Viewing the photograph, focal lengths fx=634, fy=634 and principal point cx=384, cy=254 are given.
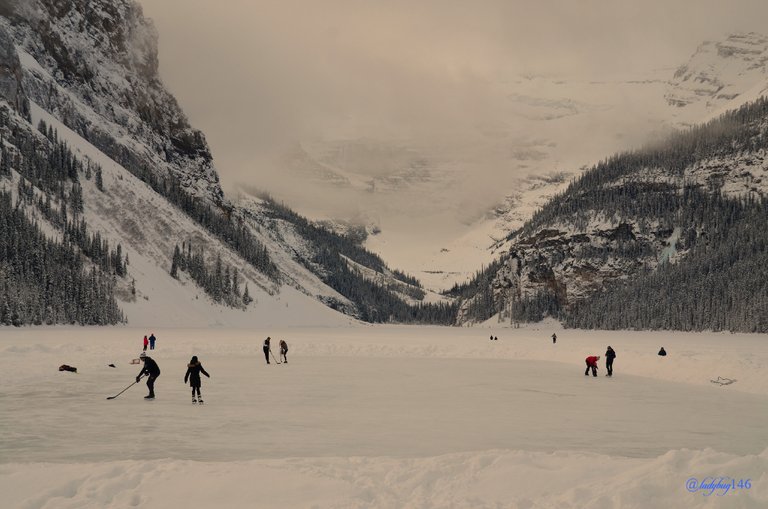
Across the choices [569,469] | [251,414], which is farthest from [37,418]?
[569,469]

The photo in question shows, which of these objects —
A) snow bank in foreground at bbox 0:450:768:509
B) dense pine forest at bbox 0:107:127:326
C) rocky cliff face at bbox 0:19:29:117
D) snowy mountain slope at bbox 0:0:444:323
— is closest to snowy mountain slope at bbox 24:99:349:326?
snowy mountain slope at bbox 0:0:444:323

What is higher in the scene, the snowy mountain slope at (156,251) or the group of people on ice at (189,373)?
the snowy mountain slope at (156,251)

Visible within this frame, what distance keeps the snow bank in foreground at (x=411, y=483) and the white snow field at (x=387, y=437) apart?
0.13ft

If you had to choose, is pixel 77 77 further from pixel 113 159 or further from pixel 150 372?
pixel 150 372

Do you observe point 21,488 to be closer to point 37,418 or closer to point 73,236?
point 37,418

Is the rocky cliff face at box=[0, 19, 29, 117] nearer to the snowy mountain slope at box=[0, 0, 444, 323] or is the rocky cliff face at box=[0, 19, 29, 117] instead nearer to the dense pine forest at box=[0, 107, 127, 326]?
the snowy mountain slope at box=[0, 0, 444, 323]

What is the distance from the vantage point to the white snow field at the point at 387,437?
1137cm

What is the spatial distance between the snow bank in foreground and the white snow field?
0.04 meters

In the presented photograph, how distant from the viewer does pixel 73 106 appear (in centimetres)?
17250

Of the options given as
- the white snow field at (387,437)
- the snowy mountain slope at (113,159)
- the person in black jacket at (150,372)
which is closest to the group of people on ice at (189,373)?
the person in black jacket at (150,372)

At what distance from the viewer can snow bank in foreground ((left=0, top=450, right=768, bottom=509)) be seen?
1081cm

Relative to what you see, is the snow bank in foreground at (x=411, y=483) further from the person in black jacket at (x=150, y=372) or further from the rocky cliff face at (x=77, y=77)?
the rocky cliff face at (x=77, y=77)

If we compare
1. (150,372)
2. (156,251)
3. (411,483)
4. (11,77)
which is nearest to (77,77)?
(11,77)

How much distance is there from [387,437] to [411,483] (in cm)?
636
